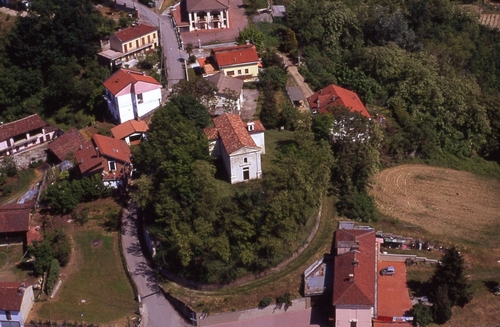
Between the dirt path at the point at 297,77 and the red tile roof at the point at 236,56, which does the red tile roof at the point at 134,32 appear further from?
the dirt path at the point at 297,77

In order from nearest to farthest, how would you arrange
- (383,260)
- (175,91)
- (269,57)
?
(383,260), (175,91), (269,57)

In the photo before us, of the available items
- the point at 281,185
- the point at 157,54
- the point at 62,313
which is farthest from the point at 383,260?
the point at 157,54

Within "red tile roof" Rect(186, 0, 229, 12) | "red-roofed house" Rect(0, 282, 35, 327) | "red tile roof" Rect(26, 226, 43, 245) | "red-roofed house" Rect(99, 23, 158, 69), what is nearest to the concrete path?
"red-roofed house" Rect(0, 282, 35, 327)

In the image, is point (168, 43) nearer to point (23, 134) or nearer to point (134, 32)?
point (134, 32)

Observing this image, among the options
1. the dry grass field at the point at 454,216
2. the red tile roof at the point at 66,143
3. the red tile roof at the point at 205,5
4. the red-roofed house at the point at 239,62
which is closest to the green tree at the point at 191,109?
the red tile roof at the point at 66,143

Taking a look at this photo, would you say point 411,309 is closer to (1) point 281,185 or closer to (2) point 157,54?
(1) point 281,185

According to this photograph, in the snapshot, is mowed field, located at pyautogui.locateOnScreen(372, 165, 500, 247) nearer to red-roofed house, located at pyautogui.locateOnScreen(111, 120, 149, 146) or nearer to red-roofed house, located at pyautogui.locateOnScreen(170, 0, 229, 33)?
red-roofed house, located at pyautogui.locateOnScreen(111, 120, 149, 146)
